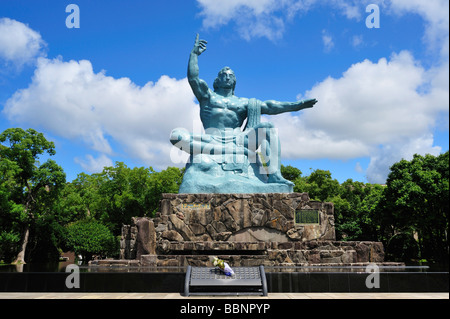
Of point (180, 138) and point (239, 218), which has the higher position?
point (180, 138)

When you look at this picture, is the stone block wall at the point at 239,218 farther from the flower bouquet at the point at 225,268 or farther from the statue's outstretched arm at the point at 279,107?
the flower bouquet at the point at 225,268

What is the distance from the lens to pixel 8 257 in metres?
20.9

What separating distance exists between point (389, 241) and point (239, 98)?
13757mm

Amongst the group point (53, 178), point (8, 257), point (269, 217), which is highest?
point (53, 178)

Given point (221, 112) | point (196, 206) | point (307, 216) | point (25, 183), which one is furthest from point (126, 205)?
point (307, 216)

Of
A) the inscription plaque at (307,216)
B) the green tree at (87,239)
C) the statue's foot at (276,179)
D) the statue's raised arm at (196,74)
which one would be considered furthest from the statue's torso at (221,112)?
the green tree at (87,239)

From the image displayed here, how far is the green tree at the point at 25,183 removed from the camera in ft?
65.1

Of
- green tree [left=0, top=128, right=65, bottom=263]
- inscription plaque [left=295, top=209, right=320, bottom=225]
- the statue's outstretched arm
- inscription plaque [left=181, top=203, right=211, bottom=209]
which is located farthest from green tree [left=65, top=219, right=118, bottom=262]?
inscription plaque [left=295, top=209, right=320, bottom=225]

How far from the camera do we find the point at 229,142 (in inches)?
415

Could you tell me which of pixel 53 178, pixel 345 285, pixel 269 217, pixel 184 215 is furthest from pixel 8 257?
pixel 345 285

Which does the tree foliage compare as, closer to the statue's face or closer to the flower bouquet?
the statue's face

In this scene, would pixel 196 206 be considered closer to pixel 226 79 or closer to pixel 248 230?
pixel 248 230

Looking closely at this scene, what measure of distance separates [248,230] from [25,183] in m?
17.1
